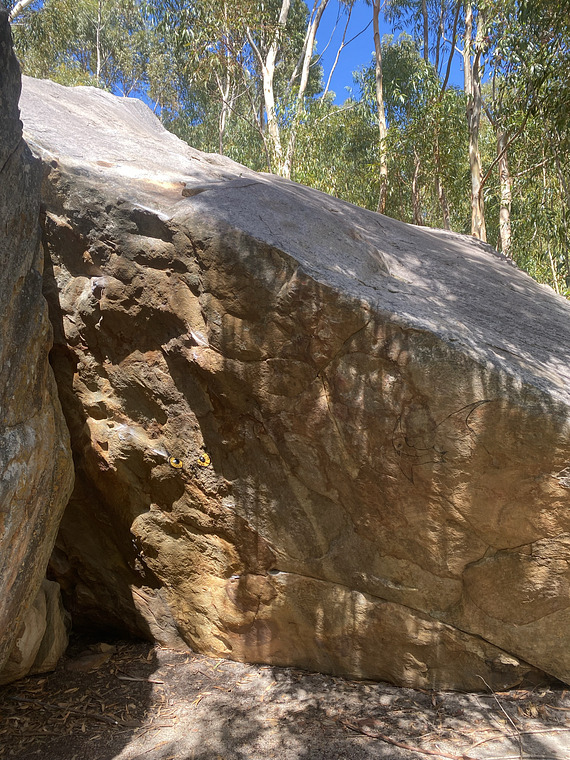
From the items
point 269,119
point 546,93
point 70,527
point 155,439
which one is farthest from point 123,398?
point 269,119

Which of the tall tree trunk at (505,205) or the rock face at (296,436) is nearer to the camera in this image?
the rock face at (296,436)

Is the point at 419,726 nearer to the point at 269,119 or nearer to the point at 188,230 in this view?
the point at 188,230

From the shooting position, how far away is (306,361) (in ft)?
10.1

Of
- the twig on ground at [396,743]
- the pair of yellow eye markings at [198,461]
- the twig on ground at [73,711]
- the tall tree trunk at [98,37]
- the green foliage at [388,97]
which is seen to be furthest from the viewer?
the tall tree trunk at [98,37]

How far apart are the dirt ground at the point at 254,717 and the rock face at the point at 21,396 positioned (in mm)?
427

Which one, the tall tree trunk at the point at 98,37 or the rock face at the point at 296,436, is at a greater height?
the tall tree trunk at the point at 98,37

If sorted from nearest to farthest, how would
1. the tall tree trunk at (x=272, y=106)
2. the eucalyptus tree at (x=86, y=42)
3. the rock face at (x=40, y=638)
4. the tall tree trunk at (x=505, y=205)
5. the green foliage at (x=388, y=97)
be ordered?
the rock face at (x=40, y=638) → the green foliage at (x=388, y=97) → the tall tree trunk at (x=505, y=205) → the tall tree trunk at (x=272, y=106) → the eucalyptus tree at (x=86, y=42)

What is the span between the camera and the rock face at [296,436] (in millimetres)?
2914

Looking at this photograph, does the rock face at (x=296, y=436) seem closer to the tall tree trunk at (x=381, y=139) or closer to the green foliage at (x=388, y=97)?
the green foliage at (x=388, y=97)

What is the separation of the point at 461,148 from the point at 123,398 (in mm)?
10896

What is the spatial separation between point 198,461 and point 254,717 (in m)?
1.29

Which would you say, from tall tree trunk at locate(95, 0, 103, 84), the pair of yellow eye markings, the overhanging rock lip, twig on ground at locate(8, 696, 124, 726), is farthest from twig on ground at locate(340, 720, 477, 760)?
tall tree trunk at locate(95, 0, 103, 84)

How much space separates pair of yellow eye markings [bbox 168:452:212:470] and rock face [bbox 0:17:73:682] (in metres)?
0.57

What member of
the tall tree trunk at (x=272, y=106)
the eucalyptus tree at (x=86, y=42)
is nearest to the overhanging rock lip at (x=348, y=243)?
the tall tree trunk at (x=272, y=106)
